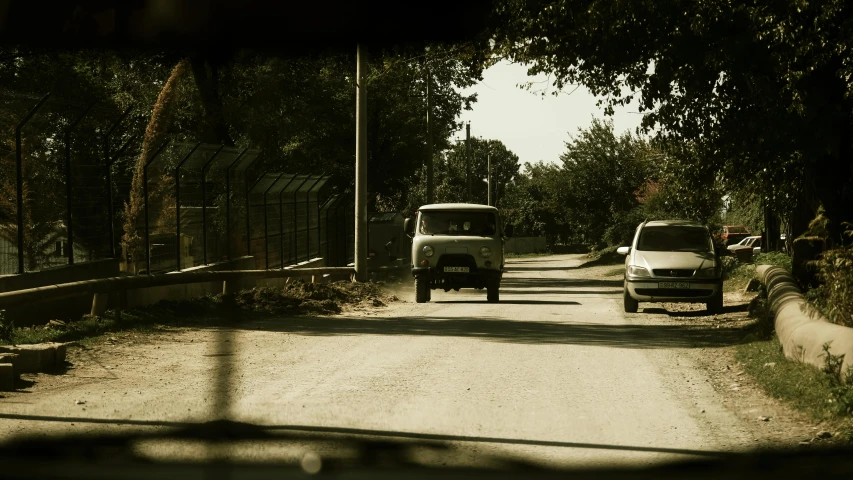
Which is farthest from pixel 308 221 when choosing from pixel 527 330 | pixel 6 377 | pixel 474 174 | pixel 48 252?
pixel 474 174

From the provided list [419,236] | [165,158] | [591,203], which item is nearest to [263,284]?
[419,236]

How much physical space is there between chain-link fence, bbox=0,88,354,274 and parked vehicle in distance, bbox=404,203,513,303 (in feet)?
12.6

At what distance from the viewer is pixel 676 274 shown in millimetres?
19781

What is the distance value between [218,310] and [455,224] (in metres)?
7.58

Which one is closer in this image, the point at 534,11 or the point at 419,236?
the point at 534,11

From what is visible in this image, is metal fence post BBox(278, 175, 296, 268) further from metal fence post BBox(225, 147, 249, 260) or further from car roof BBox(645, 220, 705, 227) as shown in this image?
car roof BBox(645, 220, 705, 227)

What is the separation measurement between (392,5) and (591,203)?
69600 millimetres

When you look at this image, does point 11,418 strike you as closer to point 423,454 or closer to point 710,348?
point 423,454

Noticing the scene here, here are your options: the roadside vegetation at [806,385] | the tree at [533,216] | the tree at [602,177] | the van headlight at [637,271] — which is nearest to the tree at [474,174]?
the tree at [533,216]

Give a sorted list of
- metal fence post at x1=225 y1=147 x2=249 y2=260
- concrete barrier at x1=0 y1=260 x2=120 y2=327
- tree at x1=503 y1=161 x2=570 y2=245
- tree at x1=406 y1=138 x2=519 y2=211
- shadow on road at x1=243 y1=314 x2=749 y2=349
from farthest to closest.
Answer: tree at x1=406 y1=138 x2=519 y2=211 → tree at x1=503 y1=161 x2=570 y2=245 → metal fence post at x1=225 y1=147 x2=249 y2=260 → shadow on road at x1=243 y1=314 x2=749 y2=349 → concrete barrier at x1=0 y1=260 x2=120 y2=327

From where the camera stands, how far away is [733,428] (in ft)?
24.2

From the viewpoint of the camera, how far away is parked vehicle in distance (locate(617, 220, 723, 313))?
1966 cm

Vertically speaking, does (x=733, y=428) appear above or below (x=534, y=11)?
below

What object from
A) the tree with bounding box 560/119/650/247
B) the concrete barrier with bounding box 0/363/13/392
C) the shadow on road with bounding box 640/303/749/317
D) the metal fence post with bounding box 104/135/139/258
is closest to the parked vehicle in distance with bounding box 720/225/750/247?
the tree with bounding box 560/119/650/247
